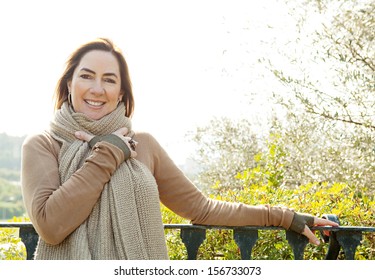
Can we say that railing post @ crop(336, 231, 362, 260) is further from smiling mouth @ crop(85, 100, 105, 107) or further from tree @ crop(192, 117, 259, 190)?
tree @ crop(192, 117, 259, 190)

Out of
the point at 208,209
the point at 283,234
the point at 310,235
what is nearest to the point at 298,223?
the point at 310,235

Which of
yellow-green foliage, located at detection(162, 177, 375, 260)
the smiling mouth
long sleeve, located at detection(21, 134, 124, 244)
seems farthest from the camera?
yellow-green foliage, located at detection(162, 177, 375, 260)

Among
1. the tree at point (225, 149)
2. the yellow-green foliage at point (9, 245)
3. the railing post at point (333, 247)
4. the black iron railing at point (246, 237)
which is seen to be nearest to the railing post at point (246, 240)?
the black iron railing at point (246, 237)

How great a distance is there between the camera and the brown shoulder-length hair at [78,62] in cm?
280

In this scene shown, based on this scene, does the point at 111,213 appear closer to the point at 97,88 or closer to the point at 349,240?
the point at 97,88

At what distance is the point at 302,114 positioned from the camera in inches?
220

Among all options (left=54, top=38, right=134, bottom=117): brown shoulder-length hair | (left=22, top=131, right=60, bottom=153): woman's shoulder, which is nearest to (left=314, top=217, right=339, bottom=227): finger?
(left=54, top=38, right=134, bottom=117): brown shoulder-length hair

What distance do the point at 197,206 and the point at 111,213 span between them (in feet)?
1.70

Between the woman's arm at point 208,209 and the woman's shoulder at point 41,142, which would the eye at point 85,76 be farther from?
the woman's arm at point 208,209

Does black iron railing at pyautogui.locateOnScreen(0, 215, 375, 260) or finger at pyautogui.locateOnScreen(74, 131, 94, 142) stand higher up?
finger at pyautogui.locateOnScreen(74, 131, 94, 142)

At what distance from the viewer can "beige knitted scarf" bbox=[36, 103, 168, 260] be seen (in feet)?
8.16
